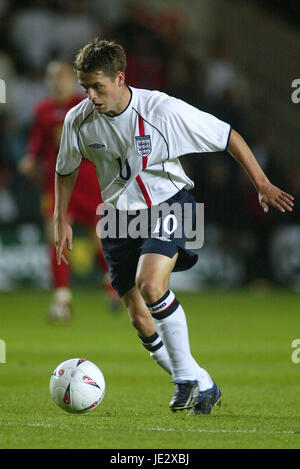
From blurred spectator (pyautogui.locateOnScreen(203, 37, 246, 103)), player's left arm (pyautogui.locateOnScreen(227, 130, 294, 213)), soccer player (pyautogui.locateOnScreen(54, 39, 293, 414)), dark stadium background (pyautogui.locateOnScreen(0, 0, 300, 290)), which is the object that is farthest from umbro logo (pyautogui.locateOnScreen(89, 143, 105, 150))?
blurred spectator (pyautogui.locateOnScreen(203, 37, 246, 103))

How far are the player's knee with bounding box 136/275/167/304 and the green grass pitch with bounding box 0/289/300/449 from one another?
63 cm

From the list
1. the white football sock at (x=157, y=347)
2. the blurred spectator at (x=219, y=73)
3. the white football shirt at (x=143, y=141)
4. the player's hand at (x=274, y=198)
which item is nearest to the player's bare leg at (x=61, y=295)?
the white football sock at (x=157, y=347)

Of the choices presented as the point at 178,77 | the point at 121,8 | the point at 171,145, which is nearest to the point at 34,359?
Answer: the point at 171,145

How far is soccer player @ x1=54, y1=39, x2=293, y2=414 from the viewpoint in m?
4.99

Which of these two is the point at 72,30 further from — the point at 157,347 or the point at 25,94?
the point at 157,347

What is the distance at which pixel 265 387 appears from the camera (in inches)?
240

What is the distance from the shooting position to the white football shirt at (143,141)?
5.20 meters

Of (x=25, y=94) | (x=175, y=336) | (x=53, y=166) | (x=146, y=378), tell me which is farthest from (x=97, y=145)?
(x=25, y=94)

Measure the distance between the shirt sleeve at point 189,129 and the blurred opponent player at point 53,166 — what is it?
4.73 metres

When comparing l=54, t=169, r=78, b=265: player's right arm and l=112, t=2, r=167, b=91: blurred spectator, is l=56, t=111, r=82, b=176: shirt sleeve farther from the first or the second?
l=112, t=2, r=167, b=91: blurred spectator
